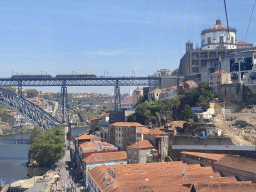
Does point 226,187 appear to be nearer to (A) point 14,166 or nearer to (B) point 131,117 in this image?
(B) point 131,117

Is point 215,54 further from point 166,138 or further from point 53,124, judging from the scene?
point 53,124

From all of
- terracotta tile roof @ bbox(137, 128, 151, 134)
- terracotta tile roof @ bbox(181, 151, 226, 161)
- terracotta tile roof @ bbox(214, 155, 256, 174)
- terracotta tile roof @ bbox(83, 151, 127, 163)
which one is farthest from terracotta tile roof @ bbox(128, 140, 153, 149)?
terracotta tile roof @ bbox(214, 155, 256, 174)

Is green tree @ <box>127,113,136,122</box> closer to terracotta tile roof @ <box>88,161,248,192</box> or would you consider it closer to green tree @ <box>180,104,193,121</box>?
green tree @ <box>180,104,193,121</box>

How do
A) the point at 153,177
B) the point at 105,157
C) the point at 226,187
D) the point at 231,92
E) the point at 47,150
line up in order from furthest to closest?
the point at 47,150 → the point at 231,92 → the point at 105,157 → the point at 153,177 → the point at 226,187

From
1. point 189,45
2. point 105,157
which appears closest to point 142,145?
point 105,157

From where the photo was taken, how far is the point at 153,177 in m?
26.3

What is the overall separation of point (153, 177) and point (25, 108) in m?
40.7

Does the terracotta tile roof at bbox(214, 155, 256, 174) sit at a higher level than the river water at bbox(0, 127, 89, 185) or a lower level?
higher

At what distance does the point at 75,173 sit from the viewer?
125 feet

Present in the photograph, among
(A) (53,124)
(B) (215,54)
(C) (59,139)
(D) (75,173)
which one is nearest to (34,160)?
(C) (59,139)

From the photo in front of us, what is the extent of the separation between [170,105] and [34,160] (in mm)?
19950

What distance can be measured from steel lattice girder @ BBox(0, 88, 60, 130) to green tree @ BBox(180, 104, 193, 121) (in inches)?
1148

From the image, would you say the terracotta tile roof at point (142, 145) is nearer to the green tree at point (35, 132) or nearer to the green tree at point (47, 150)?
the green tree at point (47, 150)

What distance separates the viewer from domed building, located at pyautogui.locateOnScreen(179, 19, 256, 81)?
4947 centimetres
